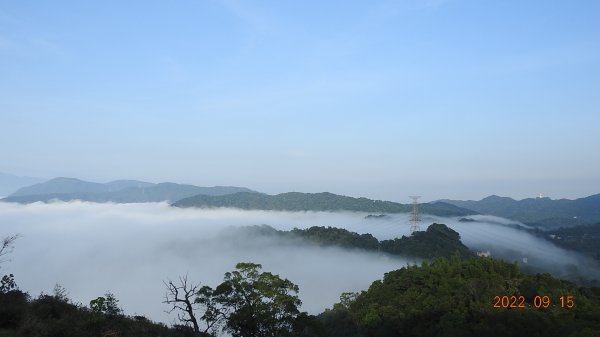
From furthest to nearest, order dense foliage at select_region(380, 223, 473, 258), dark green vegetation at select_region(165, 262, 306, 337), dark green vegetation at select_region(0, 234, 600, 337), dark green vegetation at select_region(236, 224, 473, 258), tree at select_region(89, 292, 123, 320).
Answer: dark green vegetation at select_region(236, 224, 473, 258)
dense foliage at select_region(380, 223, 473, 258)
dark green vegetation at select_region(165, 262, 306, 337)
tree at select_region(89, 292, 123, 320)
dark green vegetation at select_region(0, 234, 600, 337)

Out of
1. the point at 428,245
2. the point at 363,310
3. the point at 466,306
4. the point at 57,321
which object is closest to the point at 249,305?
the point at 57,321

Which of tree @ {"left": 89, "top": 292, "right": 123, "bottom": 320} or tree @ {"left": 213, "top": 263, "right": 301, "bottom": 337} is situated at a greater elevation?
tree @ {"left": 89, "top": 292, "right": 123, "bottom": 320}

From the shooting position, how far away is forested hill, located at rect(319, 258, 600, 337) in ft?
97.7

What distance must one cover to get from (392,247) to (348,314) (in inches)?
2879

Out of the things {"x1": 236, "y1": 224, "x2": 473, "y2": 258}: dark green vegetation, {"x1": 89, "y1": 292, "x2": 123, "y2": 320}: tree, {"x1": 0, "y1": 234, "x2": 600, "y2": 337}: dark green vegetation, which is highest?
{"x1": 89, "y1": 292, "x2": 123, "y2": 320}: tree

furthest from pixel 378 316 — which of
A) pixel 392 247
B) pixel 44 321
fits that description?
pixel 392 247

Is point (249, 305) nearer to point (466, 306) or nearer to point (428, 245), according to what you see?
point (466, 306)

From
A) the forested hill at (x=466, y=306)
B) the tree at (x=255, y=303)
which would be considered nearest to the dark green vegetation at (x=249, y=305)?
the tree at (x=255, y=303)

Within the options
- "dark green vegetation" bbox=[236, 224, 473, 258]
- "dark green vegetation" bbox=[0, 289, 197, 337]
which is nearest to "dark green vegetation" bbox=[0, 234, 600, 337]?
"dark green vegetation" bbox=[0, 289, 197, 337]

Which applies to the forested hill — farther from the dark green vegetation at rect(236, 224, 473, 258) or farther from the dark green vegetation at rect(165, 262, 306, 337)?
the dark green vegetation at rect(236, 224, 473, 258)

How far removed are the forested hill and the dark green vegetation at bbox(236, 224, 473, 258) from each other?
5087cm

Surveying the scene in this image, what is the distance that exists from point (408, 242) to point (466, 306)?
78.4m

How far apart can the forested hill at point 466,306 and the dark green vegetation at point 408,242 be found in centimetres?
5087

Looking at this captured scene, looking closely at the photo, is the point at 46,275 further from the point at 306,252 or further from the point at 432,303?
the point at 432,303
